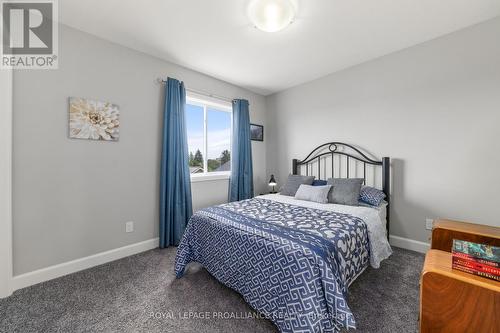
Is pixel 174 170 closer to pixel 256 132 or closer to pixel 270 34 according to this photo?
pixel 256 132

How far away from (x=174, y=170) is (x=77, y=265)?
1.41 m

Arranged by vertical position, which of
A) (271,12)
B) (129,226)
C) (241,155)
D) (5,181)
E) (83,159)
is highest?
(271,12)

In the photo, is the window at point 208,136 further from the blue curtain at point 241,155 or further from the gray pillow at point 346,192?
the gray pillow at point 346,192

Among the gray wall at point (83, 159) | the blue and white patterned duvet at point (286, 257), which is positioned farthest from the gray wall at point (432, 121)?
the gray wall at point (83, 159)

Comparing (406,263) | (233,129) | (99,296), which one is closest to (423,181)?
(406,263)

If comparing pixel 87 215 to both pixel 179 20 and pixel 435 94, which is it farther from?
pixel 435 94

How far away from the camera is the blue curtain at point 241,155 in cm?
359

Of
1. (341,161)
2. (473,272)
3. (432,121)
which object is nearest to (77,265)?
(473,272)

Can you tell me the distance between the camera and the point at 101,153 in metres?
2.31

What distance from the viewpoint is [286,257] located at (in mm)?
1356

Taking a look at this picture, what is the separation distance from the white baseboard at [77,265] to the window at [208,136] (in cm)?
116

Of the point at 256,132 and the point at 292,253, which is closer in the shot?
the point at 292,253

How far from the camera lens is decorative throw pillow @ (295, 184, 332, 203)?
105 inches

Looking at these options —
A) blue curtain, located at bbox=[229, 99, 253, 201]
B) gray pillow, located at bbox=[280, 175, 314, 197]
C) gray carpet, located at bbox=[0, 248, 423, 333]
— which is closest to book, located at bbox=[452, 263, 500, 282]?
gray carpet, located at bbox=[0, 248, 423, 333]
